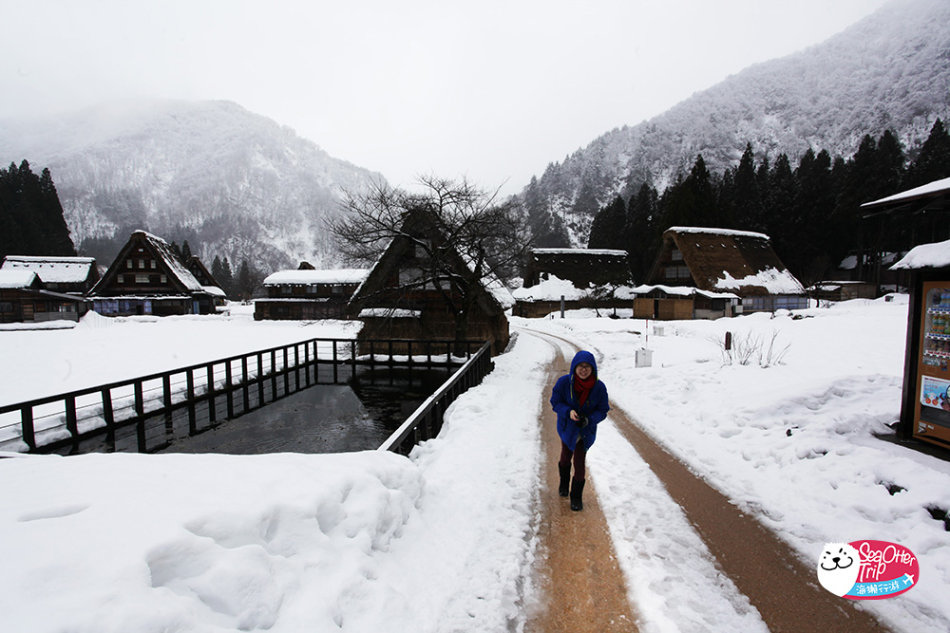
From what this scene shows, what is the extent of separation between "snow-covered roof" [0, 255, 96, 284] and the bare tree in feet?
171

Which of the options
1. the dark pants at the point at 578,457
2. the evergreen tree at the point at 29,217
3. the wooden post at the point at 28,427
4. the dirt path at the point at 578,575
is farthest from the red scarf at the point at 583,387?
the evergreen tree at the point at 29,217

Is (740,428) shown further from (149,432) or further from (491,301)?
(149,432)

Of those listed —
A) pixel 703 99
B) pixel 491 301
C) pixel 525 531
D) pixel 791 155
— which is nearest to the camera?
pixel 525 531

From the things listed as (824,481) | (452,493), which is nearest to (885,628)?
(824,481)

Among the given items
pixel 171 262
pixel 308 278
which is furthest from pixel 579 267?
pixel 171 262

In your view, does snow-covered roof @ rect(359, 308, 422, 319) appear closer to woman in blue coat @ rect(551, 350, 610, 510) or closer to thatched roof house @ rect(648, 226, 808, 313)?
woman in blue coat @ rect(551, 350, 610, 510)

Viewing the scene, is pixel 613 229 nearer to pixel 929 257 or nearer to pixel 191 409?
pixel 191 409

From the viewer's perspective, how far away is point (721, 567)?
143 inches

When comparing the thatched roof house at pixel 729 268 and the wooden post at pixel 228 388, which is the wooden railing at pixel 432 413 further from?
the thatched roof house at pixel 729 268

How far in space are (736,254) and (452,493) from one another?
130ft

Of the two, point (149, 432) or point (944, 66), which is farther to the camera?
point (944, 66)

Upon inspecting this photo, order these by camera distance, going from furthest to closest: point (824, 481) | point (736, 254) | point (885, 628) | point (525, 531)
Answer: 1. point (736, 254)
2. point (824, 481)
3. point (525, 531)
4. point (885, 628)

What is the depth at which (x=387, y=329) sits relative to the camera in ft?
67.2

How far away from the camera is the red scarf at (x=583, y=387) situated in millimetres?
4637
